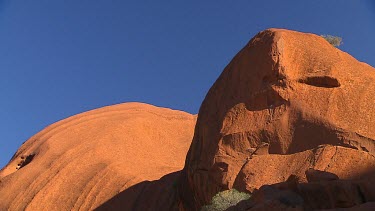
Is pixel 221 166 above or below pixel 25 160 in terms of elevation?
below

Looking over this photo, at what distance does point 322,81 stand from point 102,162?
13595 mm

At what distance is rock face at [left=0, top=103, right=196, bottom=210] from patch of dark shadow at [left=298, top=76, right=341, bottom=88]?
312 inches

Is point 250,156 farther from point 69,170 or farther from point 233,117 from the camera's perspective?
point 69,170

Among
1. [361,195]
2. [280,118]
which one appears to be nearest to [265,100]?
[280,118]

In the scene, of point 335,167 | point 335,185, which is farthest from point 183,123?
point 335,185

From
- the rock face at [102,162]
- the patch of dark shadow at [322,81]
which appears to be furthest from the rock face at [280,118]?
the rock face at [102,162]

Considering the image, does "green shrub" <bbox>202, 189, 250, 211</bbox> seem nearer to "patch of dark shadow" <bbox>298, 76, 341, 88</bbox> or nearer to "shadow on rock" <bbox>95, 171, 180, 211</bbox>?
"patch of dark shadow" <bbox>298, 76, 341, 88</bbox>

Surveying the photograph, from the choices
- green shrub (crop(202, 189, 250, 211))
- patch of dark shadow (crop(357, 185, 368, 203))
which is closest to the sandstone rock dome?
patch of dark shadow (crop(357, 185, 368, 203))

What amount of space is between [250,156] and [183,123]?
60.5ft

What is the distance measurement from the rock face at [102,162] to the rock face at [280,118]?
17.5 ft

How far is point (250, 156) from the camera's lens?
15.5 m

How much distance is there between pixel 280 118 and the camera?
1602 cm

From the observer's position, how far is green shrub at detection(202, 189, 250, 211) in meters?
13.4

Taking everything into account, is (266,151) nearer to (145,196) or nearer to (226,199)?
(226,199)
